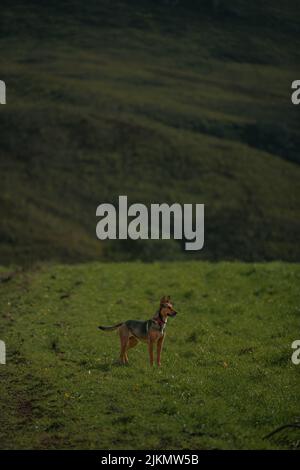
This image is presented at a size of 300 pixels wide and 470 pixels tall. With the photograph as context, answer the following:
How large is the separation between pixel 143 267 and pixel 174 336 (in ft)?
52.2

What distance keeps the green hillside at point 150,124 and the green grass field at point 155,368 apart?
39.5 m

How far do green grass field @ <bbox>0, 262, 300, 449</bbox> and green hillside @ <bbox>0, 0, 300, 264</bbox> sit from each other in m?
39.5

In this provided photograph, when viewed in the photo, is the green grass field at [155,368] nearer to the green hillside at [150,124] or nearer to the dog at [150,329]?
the dog at [150,329]

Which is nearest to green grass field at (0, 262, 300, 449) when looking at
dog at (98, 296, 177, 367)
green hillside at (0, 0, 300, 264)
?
dog at (98, 296, 177, 367)

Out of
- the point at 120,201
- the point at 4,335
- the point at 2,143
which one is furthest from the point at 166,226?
the point at 4,335

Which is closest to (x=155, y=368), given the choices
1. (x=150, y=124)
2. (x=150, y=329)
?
(x=150, y=329)

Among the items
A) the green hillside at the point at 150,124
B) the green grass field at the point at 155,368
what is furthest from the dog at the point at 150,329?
the green hillside at the point at 150,124

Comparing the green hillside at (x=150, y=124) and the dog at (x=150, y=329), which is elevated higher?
the green hillside at (x=150, y=124)

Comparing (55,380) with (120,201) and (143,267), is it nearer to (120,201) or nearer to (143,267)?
(143,267)

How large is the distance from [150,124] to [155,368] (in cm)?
9123

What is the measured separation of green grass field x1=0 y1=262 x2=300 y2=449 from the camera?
46.4 ft

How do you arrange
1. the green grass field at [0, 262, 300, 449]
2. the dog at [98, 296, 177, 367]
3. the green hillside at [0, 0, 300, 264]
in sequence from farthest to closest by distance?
the green hillside at [0, 0, 300, 264] < the dog at [98, 296, 177, 367] < the green grass field at [0, 262, 300, 449]

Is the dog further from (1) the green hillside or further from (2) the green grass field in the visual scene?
(1) the green hillside

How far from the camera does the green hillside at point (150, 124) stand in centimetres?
8031
